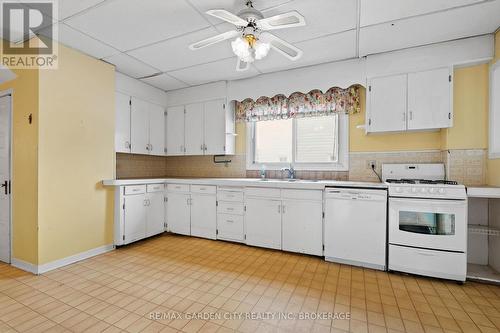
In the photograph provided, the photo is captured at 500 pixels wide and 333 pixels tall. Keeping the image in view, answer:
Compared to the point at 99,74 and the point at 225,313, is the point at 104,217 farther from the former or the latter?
the point at 225,313

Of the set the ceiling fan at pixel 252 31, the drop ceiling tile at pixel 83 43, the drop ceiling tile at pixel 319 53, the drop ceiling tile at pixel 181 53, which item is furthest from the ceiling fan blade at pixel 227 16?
the drop ceiling tile at pixel 83 43

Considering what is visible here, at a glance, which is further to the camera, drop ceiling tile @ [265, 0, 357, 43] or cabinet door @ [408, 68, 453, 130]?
cabinet door @ [408, 68, 453, 130]

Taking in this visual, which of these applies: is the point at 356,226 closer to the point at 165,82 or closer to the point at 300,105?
the point at 300,105

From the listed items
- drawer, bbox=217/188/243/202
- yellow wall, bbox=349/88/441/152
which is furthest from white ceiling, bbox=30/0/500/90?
drawer, bbox=217/188/243/202

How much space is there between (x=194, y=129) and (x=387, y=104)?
321 cm

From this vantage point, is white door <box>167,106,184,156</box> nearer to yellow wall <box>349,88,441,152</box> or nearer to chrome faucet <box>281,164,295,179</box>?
chrome faucet <box>281,164,295,179</box>

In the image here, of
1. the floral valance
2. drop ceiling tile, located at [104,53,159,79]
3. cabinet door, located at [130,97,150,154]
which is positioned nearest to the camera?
drop ceiling tile, located at [104,53,159,79]

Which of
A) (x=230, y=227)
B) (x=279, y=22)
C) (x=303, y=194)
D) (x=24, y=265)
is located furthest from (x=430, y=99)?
(x=24, y=265)

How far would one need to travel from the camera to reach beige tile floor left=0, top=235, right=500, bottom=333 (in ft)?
6.16

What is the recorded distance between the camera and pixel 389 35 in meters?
2.76

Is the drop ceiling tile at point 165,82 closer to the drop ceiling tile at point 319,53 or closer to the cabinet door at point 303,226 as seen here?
the drop ceiling tile at point 319,53

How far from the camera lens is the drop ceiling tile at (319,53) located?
2871 millimetres

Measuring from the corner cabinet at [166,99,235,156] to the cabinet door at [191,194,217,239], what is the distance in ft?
2.99

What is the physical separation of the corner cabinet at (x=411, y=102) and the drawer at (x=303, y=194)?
1.11 metres
